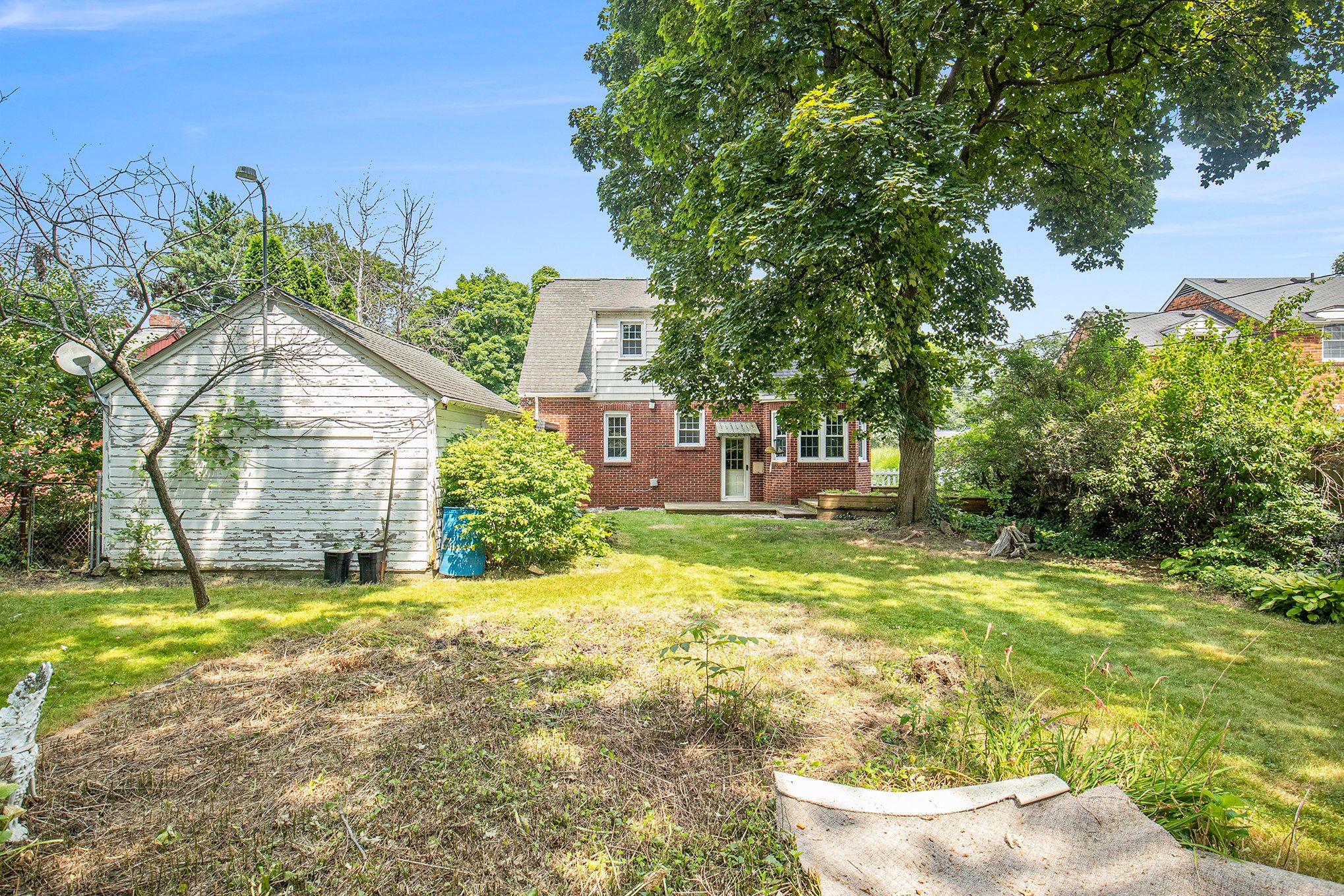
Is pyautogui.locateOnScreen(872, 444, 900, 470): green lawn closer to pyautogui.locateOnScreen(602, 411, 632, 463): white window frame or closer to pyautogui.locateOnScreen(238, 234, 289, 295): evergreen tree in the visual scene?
pyautogui.locateOnScreen(602, 411, 632, 463): white window frame

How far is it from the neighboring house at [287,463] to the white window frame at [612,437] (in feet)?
30.6

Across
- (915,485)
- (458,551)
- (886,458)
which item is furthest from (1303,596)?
(886,458)

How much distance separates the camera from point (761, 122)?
34.0 ft

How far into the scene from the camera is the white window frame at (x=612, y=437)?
18219 mm

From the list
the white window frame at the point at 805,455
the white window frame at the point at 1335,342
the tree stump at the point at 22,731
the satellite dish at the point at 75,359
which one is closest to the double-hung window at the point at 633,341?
the white window frame at the point at 805,455

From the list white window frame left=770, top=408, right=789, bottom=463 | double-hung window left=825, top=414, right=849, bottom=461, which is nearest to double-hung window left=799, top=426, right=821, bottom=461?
double-hung window left=825, top=414, right=849, bottom=461

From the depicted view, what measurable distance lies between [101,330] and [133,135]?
5405 mm

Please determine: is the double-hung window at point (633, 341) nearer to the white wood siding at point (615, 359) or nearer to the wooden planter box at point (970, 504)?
the white wood siding at point (615, 359)

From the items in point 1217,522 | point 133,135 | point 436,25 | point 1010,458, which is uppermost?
point 436,25

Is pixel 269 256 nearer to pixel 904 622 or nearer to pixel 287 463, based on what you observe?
pixel 287 463

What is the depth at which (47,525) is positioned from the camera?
369 inches

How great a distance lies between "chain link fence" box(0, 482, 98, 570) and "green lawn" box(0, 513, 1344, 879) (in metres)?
1.50

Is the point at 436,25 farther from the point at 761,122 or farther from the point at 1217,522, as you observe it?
the point at 1217,522

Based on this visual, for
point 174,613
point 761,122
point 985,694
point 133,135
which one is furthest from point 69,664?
point 761,122
